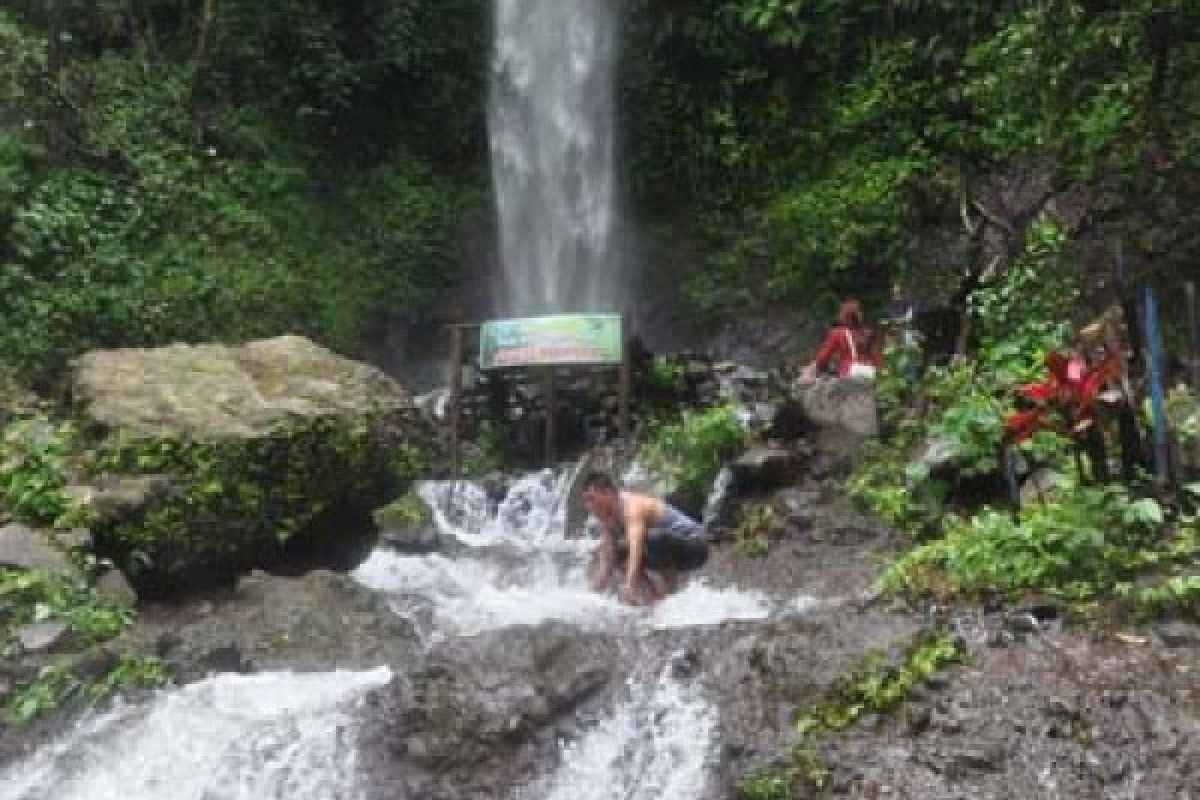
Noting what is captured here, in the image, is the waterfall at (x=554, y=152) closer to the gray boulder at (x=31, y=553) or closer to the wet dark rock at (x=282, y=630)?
the wet dark rock at (x=282, y=630)

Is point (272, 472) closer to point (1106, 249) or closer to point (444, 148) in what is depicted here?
point (1106, 249)

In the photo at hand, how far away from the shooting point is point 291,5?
55.4 ft

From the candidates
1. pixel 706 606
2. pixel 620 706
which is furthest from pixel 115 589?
pixel 620 706

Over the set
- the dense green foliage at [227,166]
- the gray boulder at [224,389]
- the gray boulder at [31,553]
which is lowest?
the gray boulder at [31,553]

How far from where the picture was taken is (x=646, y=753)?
5.70 metres

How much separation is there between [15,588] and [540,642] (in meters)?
3.39

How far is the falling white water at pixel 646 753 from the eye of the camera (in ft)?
18.2

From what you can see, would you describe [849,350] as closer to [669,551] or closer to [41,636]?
[669,551]

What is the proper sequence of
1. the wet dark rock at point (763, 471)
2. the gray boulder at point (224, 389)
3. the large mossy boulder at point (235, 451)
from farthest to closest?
the wet dark rock at point (763, 471) → the gray boulder at point (224, 389) → the large mossy boulder at point (235, 451)

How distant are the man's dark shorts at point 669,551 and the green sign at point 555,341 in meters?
3.85

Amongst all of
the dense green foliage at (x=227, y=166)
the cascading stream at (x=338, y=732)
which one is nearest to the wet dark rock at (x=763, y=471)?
the cascading stream at (x=338, y=732)

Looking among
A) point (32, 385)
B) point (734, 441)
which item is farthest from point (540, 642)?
point (32, 385)

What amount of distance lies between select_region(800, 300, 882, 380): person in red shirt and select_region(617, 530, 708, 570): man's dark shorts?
3.13 metres

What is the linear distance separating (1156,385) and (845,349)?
5093 mm
